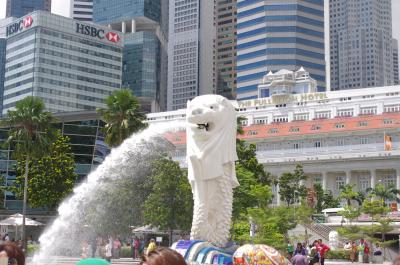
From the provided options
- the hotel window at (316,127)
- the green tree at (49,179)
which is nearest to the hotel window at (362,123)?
the hotel window at (316,127)

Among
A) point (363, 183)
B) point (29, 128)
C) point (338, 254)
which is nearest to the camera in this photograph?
point (338, 254)

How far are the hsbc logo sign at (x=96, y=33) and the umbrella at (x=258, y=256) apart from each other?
472ft

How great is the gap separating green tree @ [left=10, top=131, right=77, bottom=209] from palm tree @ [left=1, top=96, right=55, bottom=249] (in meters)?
4.05

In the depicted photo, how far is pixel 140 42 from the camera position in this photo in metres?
175

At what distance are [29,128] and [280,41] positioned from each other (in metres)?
106

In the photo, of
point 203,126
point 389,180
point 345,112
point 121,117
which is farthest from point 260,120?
point 203,126

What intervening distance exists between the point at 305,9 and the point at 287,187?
8313cm

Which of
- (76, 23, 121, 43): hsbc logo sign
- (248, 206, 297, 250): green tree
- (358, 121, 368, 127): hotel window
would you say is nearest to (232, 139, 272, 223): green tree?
(248, 206, 297, 250): green tree

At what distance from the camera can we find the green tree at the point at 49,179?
53.4 m

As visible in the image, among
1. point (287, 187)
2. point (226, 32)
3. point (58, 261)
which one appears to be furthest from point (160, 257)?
point (226, 32)

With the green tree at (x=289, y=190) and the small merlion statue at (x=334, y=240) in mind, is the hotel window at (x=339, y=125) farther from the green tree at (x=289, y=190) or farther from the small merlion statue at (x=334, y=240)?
the small merlion statue at (x=334, y=240)

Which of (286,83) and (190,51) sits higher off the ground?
(190,51)

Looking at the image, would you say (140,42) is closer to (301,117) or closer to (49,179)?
(301,117)

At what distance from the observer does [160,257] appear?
4180 millimetres
